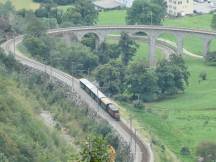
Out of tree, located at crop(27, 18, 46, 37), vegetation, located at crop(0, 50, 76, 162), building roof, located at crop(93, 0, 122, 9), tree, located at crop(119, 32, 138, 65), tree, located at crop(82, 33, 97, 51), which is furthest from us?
building roof, located at crop(93, 0, 122, 9)

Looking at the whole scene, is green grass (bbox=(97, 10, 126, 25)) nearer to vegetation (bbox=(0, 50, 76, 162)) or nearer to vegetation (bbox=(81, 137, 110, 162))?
vegetation (bbox=(0, 50, 76, 162))

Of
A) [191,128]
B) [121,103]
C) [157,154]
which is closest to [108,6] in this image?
[121,103]

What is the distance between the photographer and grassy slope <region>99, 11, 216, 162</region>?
176ft

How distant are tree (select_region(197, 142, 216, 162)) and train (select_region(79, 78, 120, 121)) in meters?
8.31

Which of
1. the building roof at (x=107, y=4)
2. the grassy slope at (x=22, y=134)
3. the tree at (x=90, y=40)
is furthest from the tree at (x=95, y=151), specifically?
the building roof at (x=107, y=4)

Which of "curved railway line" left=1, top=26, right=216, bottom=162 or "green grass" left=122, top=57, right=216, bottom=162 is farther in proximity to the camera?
"green grass" left=122, top=57, right=216, bottom=162

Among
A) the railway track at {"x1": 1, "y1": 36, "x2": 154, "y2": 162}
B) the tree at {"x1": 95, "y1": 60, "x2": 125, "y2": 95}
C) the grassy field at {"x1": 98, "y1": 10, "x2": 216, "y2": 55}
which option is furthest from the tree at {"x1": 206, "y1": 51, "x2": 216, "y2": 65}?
the railway track at {"x1": 1, "y1": 36, "x2": 154, "y2": 162}

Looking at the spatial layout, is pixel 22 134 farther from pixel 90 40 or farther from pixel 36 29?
pixel 90 40

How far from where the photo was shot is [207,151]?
48438mm

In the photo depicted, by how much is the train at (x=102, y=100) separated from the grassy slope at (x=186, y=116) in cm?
324

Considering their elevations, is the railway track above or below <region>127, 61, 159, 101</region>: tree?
above

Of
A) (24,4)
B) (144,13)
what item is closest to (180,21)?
Answer: (144,13)

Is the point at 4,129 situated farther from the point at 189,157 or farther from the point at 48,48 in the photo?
the point at 48,48

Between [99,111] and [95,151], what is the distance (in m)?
41.5
